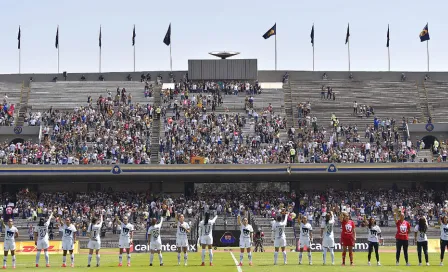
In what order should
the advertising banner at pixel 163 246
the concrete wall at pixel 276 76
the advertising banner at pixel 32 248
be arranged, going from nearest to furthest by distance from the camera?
the advertising banner at pixel 163 246 → the advertising banner at pixel 32 248 → the concrete wall at pixel 276 76

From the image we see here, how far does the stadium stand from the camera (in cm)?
5825

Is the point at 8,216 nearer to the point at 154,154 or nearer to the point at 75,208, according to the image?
the point at 75,208

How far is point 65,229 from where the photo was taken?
31.3 m

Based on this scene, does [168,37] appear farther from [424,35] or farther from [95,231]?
[95,231]

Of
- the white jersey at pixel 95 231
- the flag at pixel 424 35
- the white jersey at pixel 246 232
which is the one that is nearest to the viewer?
the white jersey at pixel 95 231

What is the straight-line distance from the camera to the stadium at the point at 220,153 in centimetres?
5825

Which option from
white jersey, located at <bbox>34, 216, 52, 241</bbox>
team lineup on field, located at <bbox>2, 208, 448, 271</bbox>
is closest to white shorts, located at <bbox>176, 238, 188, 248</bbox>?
team lineup on field, located at <bbox>2, 208, 448, 271</bbox>

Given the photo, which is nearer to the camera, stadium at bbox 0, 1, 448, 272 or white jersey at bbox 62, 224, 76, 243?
white jersey at bbox 62, 224, 76, 243

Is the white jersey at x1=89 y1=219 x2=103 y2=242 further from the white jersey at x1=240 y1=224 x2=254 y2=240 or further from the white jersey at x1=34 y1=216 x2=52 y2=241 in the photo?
the white jersey at x1=240 y1=224 x2=254 y2=240

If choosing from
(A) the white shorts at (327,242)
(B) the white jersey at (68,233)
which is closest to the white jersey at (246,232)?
(A) the white shorts at (327,242)

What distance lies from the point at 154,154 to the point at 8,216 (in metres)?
12.6

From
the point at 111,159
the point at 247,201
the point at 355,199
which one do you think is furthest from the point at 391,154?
the point at 111,159

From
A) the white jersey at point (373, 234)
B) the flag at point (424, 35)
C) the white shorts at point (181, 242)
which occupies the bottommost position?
the white shorts at point (181, 242)

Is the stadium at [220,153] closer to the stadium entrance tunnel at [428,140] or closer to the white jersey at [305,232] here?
the stadium entrance tunnel at [428,140]
